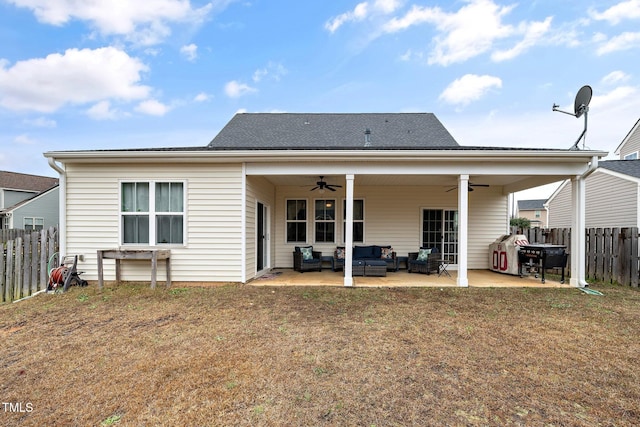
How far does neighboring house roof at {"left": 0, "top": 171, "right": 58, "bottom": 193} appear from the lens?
19328 mm

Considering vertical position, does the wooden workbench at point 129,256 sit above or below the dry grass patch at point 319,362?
above

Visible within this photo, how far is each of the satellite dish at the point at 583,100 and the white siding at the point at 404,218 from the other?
2733 mm

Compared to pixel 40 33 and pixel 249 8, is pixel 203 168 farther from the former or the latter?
pixel 40 33

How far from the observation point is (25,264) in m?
5.71

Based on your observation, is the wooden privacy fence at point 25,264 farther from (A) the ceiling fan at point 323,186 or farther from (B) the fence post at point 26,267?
(A) the ceiling fan at point 323,186

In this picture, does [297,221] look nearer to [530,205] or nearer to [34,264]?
[34,264]

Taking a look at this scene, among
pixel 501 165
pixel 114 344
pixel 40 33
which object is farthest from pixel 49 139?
pixel 501 165

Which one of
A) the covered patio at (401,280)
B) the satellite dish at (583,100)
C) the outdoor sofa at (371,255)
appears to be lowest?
the covered patio at (401,280)

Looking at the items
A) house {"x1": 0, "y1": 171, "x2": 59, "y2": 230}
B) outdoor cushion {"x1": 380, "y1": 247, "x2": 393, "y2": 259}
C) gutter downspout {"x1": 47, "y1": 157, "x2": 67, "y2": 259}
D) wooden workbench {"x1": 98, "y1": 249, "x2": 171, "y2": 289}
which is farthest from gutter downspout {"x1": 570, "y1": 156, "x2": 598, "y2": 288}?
house {"x1": 0, "y1": 171, "x2": 59, "y2": 230}

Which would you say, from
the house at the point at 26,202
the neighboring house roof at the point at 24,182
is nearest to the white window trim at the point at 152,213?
the house at the point at 26,202

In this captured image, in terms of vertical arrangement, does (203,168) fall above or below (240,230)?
above

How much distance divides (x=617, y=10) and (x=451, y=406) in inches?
490

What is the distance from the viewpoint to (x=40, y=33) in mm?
10719

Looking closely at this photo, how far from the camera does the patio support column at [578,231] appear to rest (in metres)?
6.34
